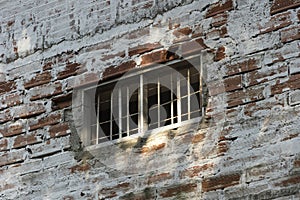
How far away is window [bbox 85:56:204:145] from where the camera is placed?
10.9 meters

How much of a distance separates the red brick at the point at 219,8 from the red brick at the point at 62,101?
1.74 meters

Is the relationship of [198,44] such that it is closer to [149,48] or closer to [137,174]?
[149,48]

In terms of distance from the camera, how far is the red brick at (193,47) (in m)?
10.9

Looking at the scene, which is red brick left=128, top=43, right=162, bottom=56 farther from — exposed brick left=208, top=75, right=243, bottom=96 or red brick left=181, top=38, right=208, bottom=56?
exposed brick left=208, top=75, right=243, bottom=96

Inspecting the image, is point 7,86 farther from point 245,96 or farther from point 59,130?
point 245,96

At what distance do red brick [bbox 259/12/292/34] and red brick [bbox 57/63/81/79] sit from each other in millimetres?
2110

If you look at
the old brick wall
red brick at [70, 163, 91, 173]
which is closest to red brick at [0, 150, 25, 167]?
the old brick wall

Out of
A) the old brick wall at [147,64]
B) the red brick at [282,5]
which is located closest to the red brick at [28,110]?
the old brick wall at [147,64]

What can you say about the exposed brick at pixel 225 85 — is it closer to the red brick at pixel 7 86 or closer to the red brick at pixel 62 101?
the red brick at pixel 62 101

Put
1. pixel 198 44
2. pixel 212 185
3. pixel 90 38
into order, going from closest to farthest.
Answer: pixel 212 185 → pixel 198 44 → pixel 90 38

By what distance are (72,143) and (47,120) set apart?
0.44 meters

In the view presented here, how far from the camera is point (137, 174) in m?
10.7

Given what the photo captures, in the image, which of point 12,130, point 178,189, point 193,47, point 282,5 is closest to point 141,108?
point 193,47

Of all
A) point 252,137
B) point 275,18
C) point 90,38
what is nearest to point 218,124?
point 252,137
